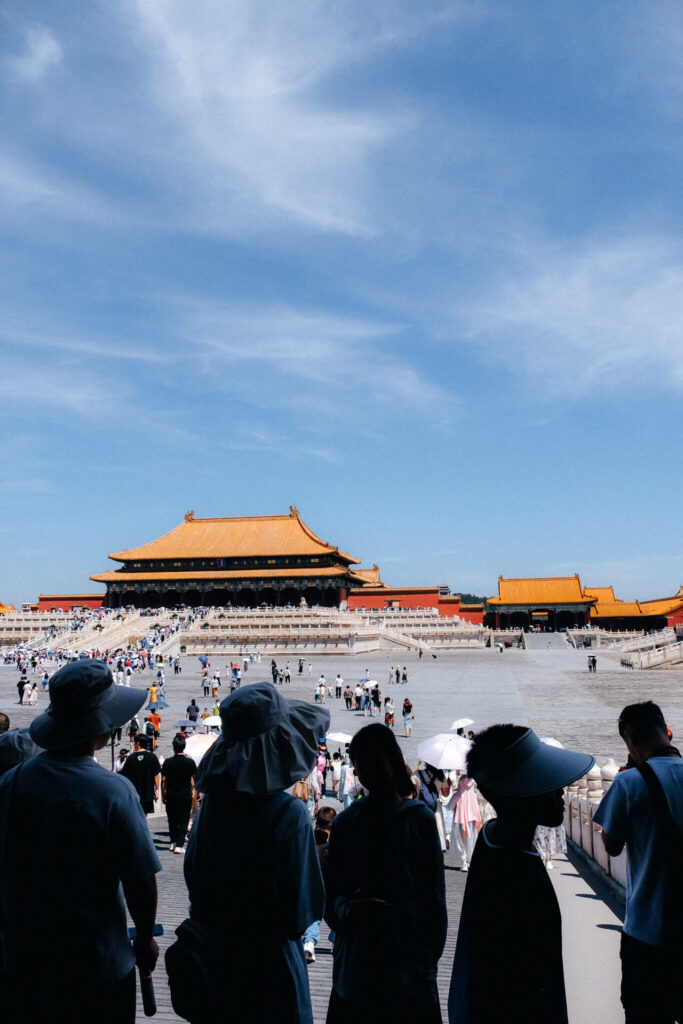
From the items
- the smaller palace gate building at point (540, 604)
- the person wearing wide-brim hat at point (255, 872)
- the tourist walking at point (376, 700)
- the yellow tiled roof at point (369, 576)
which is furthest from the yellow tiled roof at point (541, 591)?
the person wearing wide-brim hat at point (255, 872)

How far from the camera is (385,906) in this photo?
9.45ft

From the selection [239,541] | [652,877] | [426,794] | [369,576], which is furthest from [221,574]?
[652,877]

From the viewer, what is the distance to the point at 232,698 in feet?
9.63

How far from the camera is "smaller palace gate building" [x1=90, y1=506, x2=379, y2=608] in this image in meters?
65.8

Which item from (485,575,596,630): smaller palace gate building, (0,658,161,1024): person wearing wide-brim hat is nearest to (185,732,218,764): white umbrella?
(0,658,161,1024): person wearing wide-brim hat

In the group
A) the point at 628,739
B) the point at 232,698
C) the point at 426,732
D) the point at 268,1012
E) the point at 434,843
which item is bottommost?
the point at 426,732

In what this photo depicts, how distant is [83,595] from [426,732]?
5520 cm

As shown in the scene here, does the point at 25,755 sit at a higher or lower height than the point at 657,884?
higher

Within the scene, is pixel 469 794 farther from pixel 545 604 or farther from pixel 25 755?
pixel 545 604

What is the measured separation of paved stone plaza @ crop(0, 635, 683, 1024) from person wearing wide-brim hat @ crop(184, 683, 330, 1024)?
1956mm

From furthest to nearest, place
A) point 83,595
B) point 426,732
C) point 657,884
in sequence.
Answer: point 83,595 < point 426,732 < point 657,884

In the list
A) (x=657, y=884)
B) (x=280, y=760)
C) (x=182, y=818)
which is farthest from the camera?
(x=182, y=818)

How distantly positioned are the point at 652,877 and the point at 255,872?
1.73m

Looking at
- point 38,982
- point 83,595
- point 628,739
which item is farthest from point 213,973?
point 83,595
